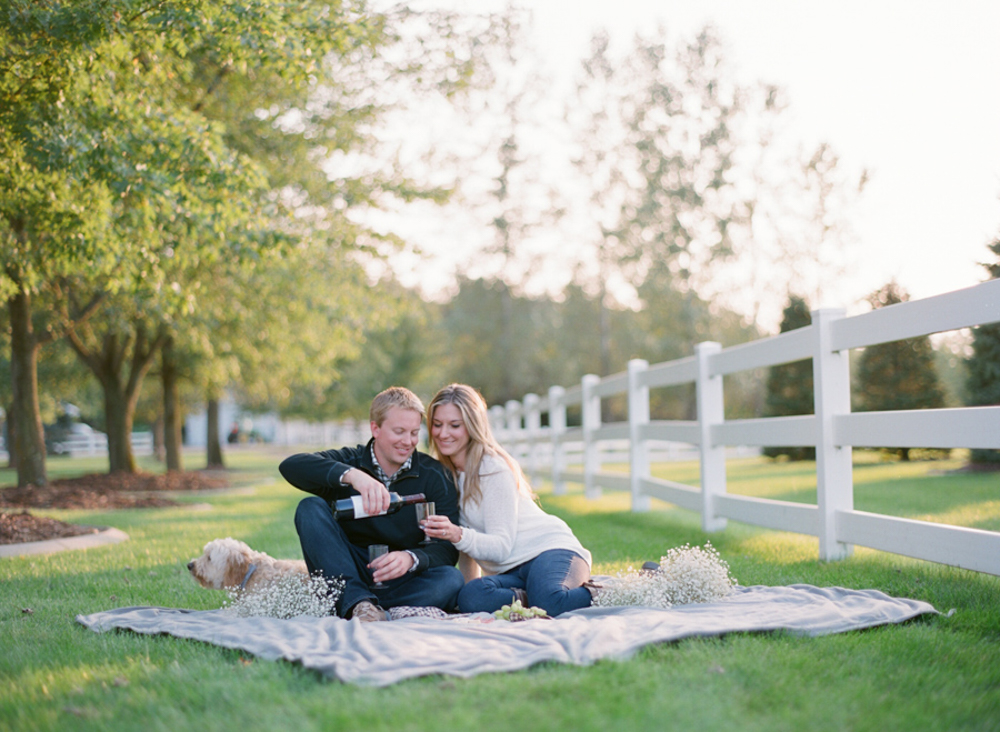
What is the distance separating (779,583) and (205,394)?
19.1 meters

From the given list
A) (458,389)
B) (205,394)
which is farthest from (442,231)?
(458,389)

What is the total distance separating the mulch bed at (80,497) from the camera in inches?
305

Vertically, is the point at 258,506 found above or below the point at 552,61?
below

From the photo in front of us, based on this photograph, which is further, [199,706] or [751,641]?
[751,641]

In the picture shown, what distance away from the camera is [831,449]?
5.57m

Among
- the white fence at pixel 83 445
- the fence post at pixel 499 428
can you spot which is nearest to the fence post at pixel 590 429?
the fence post at pixel 499 428

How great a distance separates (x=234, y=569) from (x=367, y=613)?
4.07ft

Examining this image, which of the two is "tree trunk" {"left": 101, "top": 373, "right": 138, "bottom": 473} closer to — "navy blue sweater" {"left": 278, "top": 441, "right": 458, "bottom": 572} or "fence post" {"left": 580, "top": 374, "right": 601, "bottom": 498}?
"fence post" {"left": 580, "top": 374, "right": 601, "bottom": 498}

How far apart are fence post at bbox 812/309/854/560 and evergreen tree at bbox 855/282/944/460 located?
12.1m

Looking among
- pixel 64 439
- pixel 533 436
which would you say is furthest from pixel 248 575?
pixel 64 439

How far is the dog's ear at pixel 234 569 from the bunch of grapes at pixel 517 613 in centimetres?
168

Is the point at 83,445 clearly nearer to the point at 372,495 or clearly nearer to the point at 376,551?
the point at 376,551

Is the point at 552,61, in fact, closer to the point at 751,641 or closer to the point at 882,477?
the point at 882,477

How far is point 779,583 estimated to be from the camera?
5000 mm
